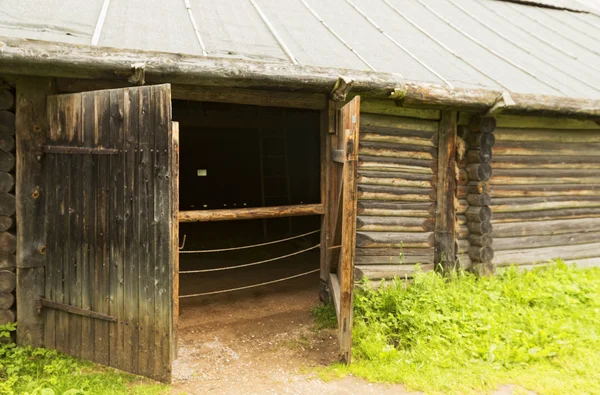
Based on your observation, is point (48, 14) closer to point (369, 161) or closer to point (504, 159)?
point (369, 161)

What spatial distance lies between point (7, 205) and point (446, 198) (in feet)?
16.1

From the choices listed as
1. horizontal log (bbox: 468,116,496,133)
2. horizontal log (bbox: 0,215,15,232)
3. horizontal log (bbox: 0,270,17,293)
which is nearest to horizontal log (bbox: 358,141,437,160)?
horizontal log (bbox: 468,116,496,133)

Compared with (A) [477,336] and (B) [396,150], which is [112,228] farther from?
(A) [477,336]

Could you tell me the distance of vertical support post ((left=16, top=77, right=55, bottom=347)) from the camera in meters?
4.23

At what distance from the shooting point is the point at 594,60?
8469mm

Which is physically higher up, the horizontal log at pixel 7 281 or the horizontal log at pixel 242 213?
the horizontal log at pixel 242 213

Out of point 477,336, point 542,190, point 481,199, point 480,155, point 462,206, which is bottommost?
point 477,336

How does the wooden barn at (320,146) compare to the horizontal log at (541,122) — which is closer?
the wooden barn at (320,146)

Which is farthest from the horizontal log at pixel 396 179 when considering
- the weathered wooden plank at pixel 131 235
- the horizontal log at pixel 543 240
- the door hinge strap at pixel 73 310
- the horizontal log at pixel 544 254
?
the door hinge strap at pixel 73 310

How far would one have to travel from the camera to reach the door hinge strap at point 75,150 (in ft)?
13.2

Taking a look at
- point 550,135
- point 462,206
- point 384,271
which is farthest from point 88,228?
point 550,135

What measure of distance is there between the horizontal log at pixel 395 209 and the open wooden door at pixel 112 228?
253 cm

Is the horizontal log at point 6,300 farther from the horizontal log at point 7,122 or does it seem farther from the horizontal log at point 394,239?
the horizontal log at point 394,239

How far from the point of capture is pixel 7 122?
4.23 m
